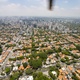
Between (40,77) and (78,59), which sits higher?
(40,77)

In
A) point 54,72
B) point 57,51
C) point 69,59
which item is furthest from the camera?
point 57,51

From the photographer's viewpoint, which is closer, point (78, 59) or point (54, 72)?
point (54, 72)

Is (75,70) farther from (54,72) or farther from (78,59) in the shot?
(78,59)

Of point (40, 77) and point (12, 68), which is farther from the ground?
point (40, 77)

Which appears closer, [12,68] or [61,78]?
[61,78]

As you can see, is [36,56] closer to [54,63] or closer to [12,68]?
[54,63]

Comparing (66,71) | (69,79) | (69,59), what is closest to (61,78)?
(69,79)

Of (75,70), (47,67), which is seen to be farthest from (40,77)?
(75,70)

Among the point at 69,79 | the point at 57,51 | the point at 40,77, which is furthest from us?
the point at 57,51

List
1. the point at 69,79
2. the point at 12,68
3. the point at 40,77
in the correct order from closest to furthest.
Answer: the point at 40,77 → the point at 69,79 → the point at 12,68
